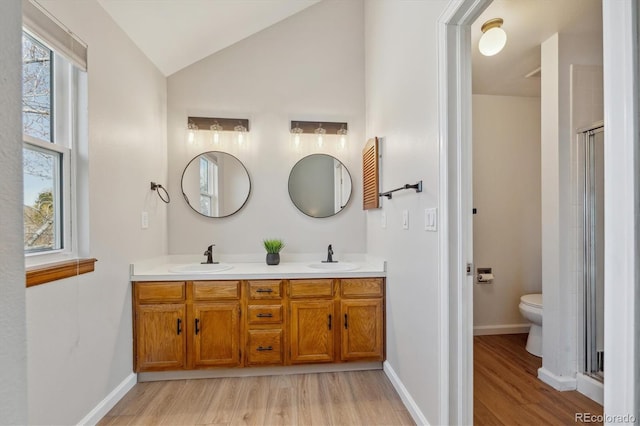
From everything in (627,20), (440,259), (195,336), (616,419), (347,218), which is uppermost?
(627,20)

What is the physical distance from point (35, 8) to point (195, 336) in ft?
6.64

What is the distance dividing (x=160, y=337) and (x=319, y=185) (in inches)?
69.5

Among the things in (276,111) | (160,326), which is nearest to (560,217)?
(276,111)

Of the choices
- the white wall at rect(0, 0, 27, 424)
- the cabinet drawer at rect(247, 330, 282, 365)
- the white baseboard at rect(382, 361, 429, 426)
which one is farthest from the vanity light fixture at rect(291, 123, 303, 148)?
the white wall at rect(0, 0, 27, 424)

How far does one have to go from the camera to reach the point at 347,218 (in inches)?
111

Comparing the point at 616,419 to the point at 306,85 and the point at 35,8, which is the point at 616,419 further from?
the point at 306,85

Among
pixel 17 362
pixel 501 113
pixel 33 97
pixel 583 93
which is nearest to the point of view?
pixel 17 362

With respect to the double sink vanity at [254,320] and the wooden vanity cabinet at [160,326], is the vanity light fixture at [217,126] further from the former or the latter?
the wooden vanity cabinet at [160,326]

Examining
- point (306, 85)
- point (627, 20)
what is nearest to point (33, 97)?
point (306, 85)

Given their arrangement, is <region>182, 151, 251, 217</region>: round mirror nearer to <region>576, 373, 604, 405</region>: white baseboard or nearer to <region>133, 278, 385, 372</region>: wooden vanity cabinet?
<region>133, 278, 385, 372</region>: wooden vanity cabinet

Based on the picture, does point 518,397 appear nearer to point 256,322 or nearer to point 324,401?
point 324,401

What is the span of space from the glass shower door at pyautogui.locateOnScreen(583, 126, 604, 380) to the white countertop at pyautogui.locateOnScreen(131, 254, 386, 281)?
1375 mm

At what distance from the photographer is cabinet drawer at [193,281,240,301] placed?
7.05ft

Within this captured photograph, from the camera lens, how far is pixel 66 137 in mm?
1600
